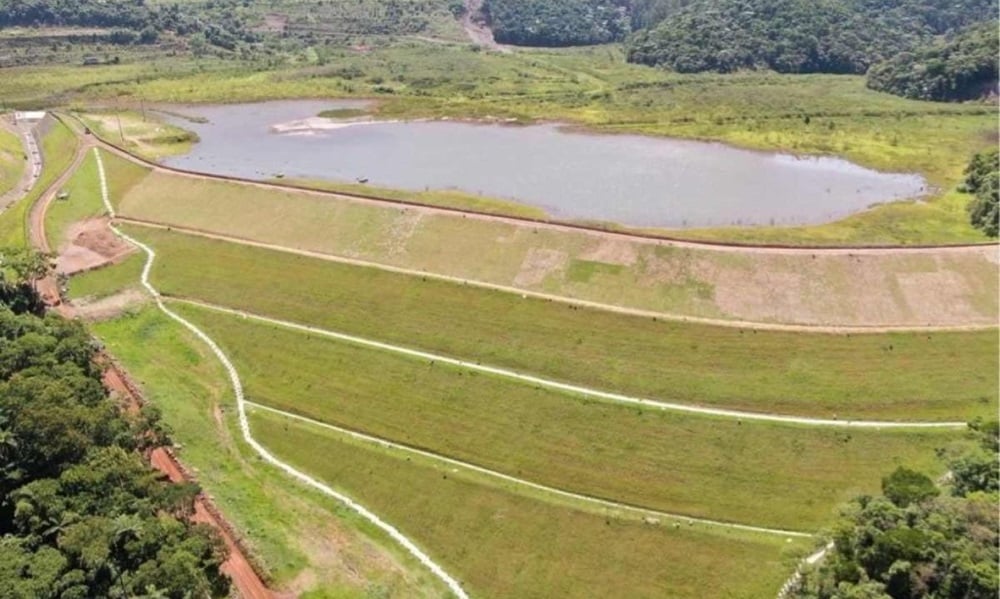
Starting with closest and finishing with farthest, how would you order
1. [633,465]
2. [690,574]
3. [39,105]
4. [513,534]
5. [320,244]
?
1. [690,574]
2. [513,534]
3. [633,465]
4. [320,244]
5. [39,105]

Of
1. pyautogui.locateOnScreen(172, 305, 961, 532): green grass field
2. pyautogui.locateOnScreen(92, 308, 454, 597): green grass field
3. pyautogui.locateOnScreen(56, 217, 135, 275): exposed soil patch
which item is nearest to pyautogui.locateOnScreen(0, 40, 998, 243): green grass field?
pyautogui.locateOnScreen(172, 305, 961, 532): green grass field

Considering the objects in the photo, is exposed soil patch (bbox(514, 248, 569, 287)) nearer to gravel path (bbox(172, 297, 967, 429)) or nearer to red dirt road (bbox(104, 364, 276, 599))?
gravel path (bbox(172, 297, 967, 429))

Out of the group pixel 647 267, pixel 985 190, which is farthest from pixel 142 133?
pixel 985 190

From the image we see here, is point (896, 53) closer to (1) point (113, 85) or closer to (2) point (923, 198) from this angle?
(2) point (923, 198)

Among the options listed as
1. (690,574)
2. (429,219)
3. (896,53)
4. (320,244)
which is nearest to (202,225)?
(320,244)

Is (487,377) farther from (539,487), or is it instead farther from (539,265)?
(539,265)
